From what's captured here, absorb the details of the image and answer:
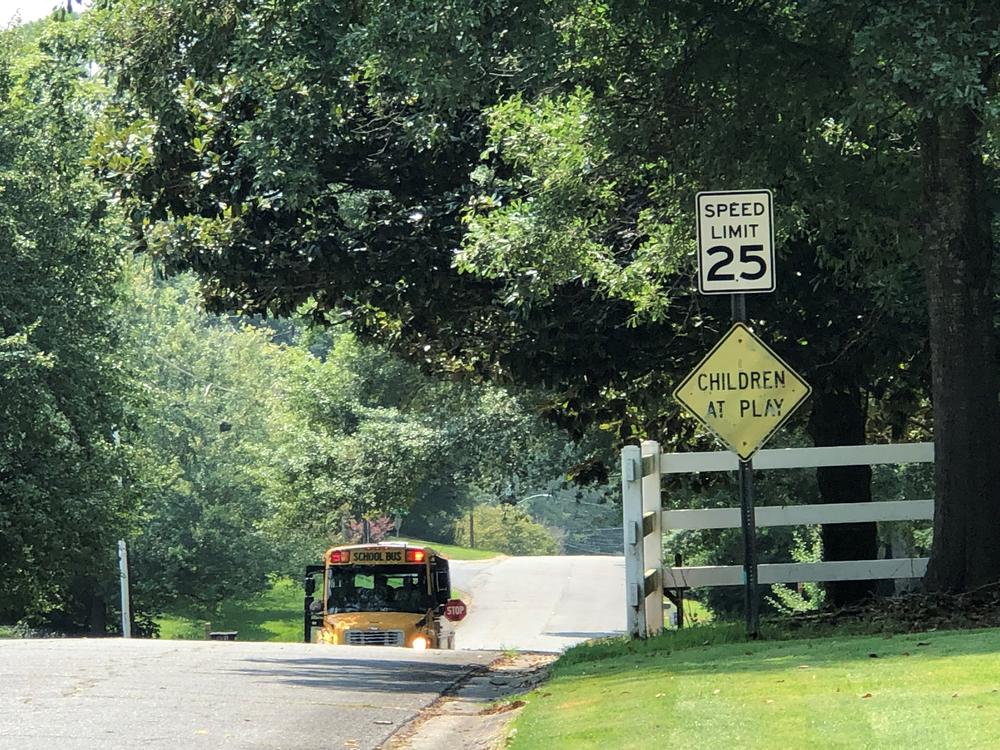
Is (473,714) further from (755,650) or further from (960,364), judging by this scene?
(960,364)

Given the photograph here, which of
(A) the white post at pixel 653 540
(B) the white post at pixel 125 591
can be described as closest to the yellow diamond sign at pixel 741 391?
(A) the white post at pixel 653 540

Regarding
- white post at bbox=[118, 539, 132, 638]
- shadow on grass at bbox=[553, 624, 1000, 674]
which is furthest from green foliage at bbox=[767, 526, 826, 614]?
shadow on grass at bbox=[553, 624, 1000, 674]

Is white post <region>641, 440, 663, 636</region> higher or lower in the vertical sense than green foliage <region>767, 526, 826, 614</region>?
higher

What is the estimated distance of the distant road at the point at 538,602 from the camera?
183ft

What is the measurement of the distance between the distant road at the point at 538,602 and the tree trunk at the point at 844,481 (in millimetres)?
20304

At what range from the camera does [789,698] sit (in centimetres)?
940

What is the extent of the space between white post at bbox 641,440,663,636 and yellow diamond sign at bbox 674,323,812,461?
7.54 ft

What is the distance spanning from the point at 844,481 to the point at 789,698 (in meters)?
13.0

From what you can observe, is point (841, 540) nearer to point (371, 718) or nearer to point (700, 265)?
point (700, 265)

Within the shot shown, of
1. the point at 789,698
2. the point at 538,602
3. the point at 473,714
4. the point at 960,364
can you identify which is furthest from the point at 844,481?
the point at 538,602

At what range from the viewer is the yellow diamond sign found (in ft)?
41.7

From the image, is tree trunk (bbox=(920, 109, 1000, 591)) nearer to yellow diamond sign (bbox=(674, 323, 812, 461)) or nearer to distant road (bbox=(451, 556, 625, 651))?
yellow diamond sign (bbox=(674, 323, 812, 461))

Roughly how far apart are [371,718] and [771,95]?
6.83 metres

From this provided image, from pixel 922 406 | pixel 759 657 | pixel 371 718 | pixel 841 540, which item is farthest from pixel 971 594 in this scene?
pixel 922 406
